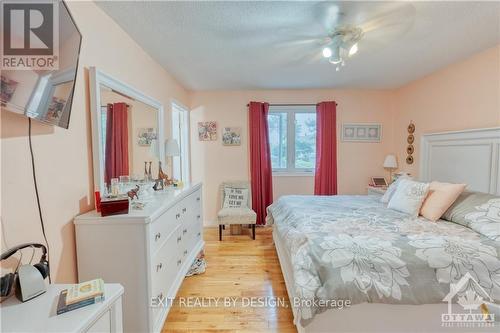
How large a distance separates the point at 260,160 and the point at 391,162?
211cm

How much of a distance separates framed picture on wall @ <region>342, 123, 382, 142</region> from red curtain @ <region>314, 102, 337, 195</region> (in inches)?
10.2

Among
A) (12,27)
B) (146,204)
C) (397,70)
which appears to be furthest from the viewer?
(397,70)

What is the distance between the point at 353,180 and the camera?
4.12 meters

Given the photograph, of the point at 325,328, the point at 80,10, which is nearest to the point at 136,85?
the point at 80,10

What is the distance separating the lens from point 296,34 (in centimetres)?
203

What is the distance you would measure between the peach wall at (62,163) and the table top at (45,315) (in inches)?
11.9

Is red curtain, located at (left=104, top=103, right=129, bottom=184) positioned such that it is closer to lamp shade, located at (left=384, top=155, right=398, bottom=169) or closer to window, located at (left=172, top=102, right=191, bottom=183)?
window, located at (left=172, top=102, right=191, bottom=183)

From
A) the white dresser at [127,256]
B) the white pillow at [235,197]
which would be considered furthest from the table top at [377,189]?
the white dresser at [127,256]

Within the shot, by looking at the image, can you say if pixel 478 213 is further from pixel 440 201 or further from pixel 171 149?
pixel 171 149

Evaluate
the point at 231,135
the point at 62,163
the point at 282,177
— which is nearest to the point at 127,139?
the point at 62,163

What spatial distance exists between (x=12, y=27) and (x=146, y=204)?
1.17 metres

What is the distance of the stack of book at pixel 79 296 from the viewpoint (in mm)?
871

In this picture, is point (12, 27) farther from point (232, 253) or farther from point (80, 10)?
point (232, 253)

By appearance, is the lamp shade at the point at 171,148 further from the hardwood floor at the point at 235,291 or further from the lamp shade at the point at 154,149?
the hardwood floor at the point at 235,291
